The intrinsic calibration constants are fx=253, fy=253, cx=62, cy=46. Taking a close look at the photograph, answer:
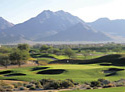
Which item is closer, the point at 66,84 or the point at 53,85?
the point at 53,85

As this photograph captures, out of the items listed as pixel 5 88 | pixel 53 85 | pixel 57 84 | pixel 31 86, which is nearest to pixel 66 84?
pixel 57 84

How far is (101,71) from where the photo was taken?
59.1 m

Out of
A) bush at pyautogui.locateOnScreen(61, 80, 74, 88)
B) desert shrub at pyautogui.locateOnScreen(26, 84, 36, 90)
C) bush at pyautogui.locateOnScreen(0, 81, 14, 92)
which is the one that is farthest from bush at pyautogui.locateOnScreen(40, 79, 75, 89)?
bush at pyautogui.locateOnScreen(0, 81, 14, 92)

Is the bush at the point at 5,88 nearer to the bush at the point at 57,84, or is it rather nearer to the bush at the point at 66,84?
the bush at the point at 57,84

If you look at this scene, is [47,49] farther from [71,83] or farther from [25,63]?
[71,83]

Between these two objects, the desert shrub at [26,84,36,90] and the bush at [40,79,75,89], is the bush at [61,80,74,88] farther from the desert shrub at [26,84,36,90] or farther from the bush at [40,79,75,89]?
the desert shrub at [26,84,36,90]

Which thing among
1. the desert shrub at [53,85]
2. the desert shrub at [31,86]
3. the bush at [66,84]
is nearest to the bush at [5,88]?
the desert shrub at [31,86]

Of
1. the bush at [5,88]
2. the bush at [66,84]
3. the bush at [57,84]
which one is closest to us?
the bush at [5,88]

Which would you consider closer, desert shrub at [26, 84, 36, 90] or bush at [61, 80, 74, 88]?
desert shrub at [26, 84, 36, 90]

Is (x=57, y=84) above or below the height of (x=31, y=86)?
above

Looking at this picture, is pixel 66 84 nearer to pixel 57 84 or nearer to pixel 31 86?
pixel 57 84

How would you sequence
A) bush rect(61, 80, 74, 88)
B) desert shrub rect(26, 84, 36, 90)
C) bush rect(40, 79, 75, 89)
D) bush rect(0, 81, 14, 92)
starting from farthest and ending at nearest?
bush rect(61, 80, 74, 88) → bush rect(40, 79, 75, 89) → desert shrub rect(26, 84, 36, 90) → bush rect(0, 81, 14, 92)

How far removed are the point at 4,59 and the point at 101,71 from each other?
4354 cm

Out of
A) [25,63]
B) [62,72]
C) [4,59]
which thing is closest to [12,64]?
[25,63]
